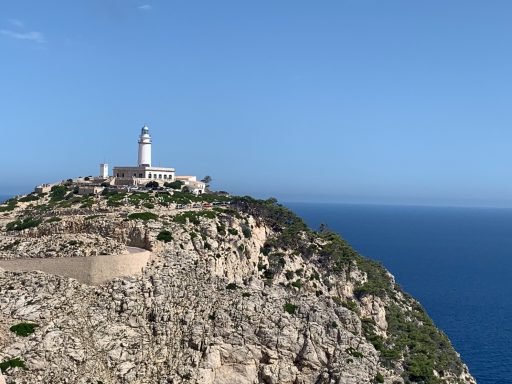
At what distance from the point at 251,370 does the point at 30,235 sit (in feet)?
81.0

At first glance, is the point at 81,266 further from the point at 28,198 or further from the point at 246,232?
the point at 28,198

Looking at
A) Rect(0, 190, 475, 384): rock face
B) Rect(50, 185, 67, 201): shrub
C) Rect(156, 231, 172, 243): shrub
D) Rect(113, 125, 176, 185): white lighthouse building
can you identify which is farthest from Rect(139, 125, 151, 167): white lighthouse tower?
Rect(156, 231, 172, 243): shrub

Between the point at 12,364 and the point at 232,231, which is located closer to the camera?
the point at 12,364

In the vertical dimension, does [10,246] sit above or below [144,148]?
below

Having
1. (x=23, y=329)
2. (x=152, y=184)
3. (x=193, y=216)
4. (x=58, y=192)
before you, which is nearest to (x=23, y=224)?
(x=193, y=216)

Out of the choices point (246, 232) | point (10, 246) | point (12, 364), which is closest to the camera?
point (12, 364)

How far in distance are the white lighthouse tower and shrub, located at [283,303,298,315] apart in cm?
4020

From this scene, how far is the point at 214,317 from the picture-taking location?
50.0 m

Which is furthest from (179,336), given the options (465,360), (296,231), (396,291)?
(465,360)

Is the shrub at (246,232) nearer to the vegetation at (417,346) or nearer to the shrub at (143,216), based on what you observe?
the shrub at (143,216)

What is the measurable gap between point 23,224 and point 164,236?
16.0 meters

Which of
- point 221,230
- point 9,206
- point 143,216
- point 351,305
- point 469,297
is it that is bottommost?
point 469,297

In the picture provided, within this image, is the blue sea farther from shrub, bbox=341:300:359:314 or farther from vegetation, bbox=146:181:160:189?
vegetation, bbox=146:181:160:189

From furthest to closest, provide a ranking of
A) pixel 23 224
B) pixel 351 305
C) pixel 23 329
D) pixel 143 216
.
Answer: pixel 351 305, pixel 23 224, pixel 143 216, pixel 23 329
